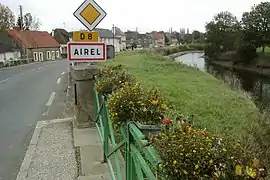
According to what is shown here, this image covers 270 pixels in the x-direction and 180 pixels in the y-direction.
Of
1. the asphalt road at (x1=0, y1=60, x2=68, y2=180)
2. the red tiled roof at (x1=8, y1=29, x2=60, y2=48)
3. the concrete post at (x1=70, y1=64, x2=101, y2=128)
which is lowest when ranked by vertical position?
the asphalt road at (x1=0, y1=60, x2=68, y2=180)

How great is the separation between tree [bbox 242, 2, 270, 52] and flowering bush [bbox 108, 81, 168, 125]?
178 ft

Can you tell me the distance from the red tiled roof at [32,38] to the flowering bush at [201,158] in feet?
216

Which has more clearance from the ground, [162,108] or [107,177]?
[162,108]

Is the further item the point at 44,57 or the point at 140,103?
the point at 44,57

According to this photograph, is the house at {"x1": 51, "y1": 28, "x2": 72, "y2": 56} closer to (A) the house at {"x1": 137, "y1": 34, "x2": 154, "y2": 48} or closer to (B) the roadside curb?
(A) the house at {"x1": 137, "y1": 34, "x2": 154, "y2": 48}

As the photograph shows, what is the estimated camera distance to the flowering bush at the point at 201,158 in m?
1.87

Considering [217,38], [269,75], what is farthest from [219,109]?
[217,38]

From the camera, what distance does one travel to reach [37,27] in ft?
268

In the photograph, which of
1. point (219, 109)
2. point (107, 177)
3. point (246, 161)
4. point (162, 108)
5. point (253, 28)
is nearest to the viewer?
point (246, 161)

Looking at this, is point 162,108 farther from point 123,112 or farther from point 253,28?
point 253,28

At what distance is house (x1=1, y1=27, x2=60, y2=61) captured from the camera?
6281 centimetres

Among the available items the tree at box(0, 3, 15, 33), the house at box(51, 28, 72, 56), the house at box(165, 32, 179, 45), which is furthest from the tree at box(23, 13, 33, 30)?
the house at box(165, 32, 179, 45)

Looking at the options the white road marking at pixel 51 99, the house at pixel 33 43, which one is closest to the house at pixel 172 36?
the house at pixel 33 43

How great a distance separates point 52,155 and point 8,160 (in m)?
0.83
